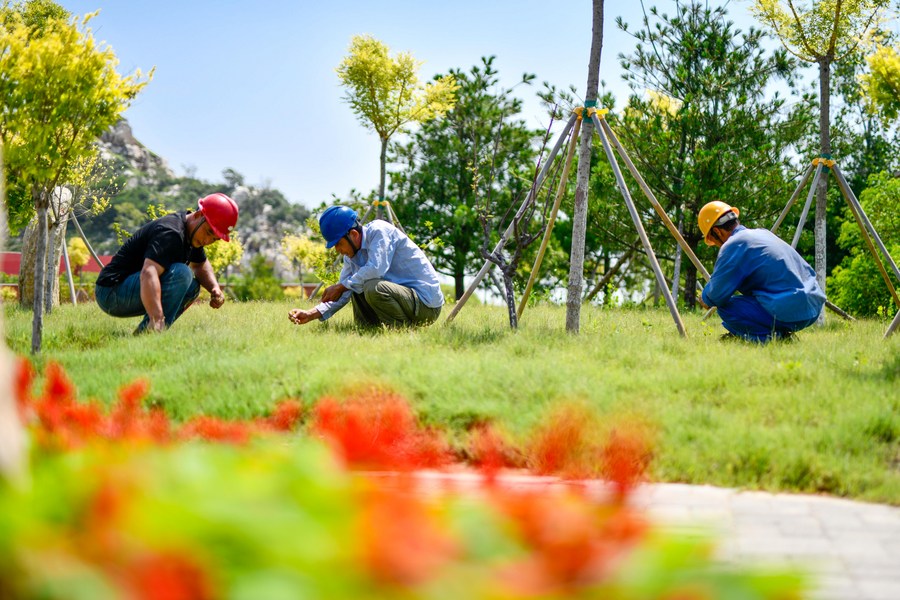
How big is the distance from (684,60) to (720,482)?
13.0m

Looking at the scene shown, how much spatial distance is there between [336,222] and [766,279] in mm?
3818

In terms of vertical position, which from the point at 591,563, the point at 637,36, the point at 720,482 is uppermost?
the point at 637,36

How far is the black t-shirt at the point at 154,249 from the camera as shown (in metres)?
6.81

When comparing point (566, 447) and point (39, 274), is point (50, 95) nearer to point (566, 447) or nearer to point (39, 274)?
point (39, 274)

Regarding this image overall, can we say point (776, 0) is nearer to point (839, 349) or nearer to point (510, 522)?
point (839, 349)

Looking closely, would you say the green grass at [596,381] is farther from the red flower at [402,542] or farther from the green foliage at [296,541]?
the red flower at [402,542]

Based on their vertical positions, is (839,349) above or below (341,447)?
below

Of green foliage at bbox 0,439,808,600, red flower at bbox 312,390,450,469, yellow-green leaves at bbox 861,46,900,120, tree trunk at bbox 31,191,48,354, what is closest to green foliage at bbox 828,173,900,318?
yellow-green leaves at bbox 861,46,900,120

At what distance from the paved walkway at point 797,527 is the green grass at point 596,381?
183 millimetres

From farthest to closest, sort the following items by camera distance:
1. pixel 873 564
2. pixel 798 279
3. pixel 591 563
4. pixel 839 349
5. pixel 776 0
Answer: pixel 776 0
pixel 798 279
pixel 839 349
pixel 873 564
pixel 591 563

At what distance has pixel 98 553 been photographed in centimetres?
88

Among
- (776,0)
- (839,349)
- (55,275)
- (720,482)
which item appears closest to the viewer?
(720,482)

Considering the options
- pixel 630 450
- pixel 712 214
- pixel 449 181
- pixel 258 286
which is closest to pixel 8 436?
pixel 630 450

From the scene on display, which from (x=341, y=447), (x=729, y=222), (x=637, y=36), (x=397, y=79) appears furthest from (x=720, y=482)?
(x=637, y=36)
